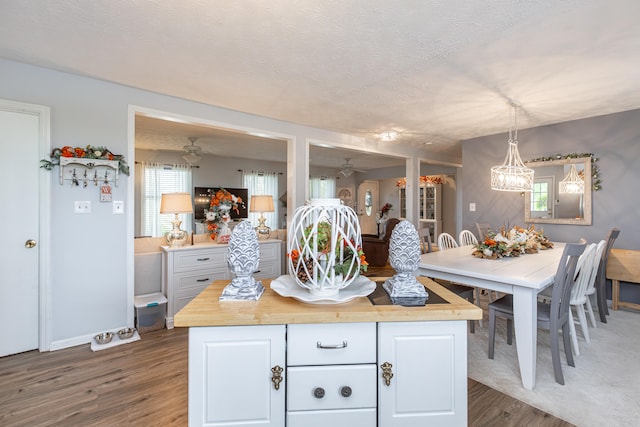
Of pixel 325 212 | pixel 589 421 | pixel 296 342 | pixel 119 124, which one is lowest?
pixel 589 421

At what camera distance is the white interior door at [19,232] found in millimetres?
2414

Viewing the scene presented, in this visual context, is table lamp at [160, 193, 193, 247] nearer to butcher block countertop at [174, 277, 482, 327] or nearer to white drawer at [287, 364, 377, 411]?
butcher block countertop at [174, 277, 482, 327]

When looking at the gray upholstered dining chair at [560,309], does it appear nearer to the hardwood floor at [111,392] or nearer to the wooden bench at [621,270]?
the hardwood floor at [111,392]

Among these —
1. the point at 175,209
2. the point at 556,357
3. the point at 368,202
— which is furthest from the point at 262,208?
the point at 368,202

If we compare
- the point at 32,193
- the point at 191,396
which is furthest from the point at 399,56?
the point at 32,193

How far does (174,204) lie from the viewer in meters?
3.37

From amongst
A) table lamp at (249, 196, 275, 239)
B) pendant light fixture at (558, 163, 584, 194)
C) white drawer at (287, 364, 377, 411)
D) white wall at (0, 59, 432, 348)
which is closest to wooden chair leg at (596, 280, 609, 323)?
pendant light fixture at (558, 163, 584, 194)

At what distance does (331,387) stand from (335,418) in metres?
0.12

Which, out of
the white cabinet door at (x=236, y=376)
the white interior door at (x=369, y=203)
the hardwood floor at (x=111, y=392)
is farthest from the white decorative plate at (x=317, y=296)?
the white interior door at (x=369, y=203)

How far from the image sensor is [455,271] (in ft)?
7.98

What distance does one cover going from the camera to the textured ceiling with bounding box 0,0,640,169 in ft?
5.76

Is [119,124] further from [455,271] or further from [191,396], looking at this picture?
[455,271]

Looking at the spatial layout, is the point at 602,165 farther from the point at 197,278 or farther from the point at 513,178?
the point at 197,278

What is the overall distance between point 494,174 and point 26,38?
432cm
